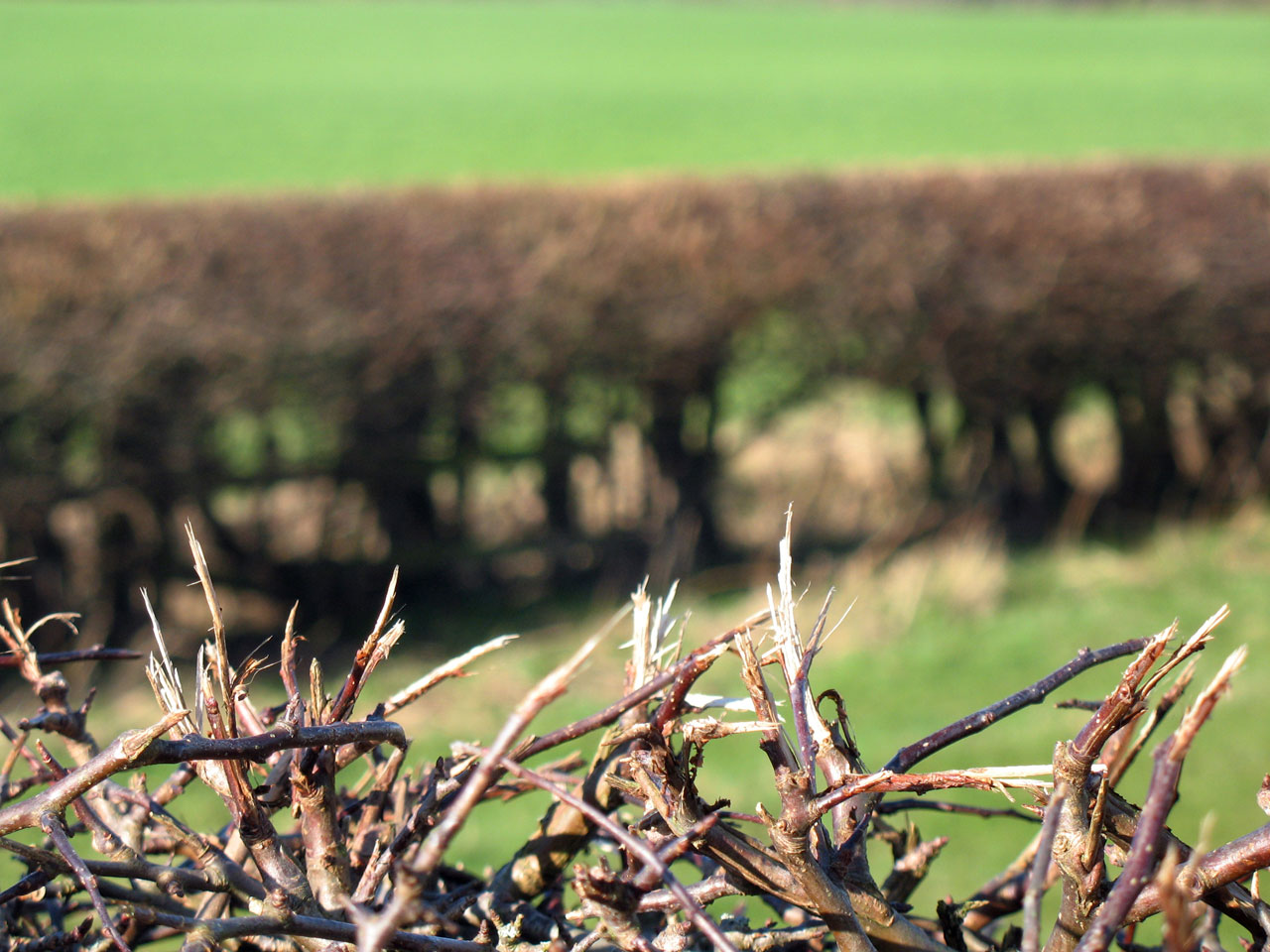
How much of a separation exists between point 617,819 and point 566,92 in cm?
3600

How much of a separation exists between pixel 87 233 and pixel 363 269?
1.36 m

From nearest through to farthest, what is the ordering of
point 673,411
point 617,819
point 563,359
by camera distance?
point 617,819 → point 563,359 → point 673,411

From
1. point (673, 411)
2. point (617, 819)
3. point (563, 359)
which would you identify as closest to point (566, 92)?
point (673, 411)

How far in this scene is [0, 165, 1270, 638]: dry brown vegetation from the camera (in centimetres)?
525

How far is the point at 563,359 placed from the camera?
589cm

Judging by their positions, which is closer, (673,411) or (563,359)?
(563,359)

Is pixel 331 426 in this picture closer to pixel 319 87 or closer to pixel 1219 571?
pixel 1219 571

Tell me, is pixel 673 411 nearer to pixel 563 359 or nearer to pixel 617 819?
pixel 563 359

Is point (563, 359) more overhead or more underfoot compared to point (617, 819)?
more underfoot

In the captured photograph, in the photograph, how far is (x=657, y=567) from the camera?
21.5 feet

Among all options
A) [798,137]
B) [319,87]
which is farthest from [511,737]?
[319,87]

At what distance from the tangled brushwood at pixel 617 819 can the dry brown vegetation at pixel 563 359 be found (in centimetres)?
440

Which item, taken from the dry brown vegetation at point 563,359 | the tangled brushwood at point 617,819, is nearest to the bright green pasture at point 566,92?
the dry brown vegetation at point 563,359

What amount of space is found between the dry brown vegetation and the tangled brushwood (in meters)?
4.40
